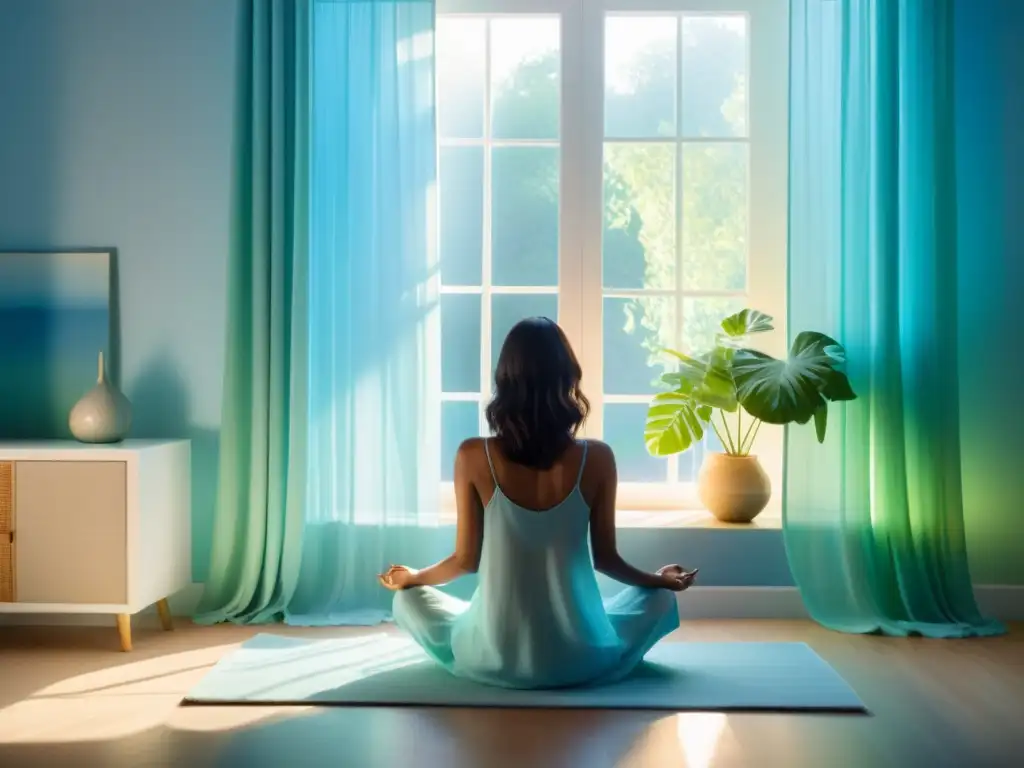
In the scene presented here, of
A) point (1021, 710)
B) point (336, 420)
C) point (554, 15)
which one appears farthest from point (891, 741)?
point (554, 15)

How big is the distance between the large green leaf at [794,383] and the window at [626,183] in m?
0.45

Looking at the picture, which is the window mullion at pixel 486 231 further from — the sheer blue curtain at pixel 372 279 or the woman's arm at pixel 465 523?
the woman's arm at pixel 465 523

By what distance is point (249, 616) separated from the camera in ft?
13.0

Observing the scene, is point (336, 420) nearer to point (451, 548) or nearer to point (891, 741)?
point (451, 548)

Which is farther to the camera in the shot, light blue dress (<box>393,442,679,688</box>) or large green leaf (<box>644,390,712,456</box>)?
large green leaf (<box>644,390,712,456</box>)

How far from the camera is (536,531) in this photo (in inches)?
115

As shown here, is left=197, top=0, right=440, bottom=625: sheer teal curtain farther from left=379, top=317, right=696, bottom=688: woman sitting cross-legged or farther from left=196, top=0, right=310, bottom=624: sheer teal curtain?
left=379, top=317, right=696, bottom=688: woman sitting cross-legged

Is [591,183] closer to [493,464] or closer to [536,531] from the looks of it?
[493,464]

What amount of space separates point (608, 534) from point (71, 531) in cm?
183

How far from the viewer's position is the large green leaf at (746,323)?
159 inches

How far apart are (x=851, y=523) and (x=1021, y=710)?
3.61 feet

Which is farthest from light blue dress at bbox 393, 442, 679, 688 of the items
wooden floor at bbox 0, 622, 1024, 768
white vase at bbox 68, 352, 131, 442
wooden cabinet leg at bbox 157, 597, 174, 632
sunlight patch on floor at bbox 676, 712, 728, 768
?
white vase at bbox 68, 352, 131, 442

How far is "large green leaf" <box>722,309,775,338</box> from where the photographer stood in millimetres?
4031

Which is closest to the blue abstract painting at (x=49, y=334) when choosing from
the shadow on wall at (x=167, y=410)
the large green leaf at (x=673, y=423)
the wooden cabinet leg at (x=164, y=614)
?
the shadow on wall at (x=167, y=410)
